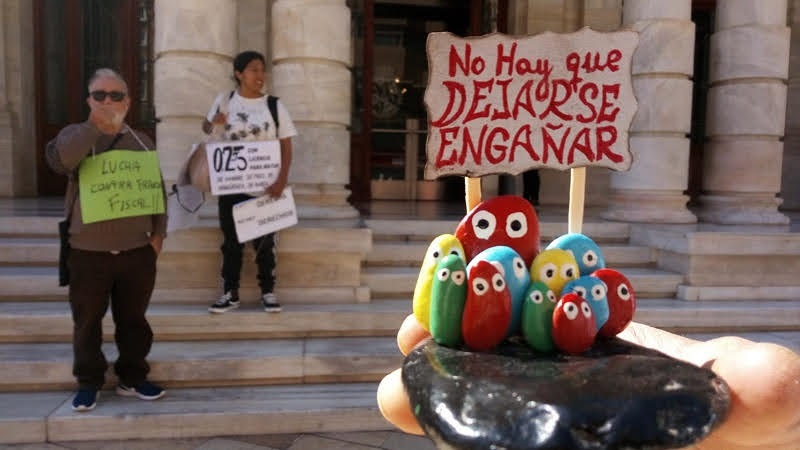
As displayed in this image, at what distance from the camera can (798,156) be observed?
11.2 metres

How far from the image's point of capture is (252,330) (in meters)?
4.90

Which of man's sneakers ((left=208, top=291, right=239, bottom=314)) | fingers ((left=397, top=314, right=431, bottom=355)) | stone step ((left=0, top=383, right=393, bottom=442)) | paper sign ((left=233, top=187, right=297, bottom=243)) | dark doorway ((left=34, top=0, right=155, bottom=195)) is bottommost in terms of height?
stone step ((left=0, top=383, right=393, bottom=442))

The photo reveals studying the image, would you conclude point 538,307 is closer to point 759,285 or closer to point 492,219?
point 492,219

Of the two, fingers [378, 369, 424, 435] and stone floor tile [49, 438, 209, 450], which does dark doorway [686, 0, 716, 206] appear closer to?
stone floor tile [49, 438, 209, 450]

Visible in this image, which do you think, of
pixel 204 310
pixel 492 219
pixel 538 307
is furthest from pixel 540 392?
pixel 204 310

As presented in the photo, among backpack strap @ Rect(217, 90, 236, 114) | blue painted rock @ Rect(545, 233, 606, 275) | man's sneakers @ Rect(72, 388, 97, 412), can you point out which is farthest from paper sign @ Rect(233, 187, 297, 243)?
blue painted rock @ Rect(545, 233, 606, 275)

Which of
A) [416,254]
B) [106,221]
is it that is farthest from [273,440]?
[416,254]

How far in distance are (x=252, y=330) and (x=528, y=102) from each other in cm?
338

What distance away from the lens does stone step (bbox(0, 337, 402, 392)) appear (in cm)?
425

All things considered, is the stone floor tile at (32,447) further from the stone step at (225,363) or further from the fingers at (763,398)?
the fingers at (763,398)

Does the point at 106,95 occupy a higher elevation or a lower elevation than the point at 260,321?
higher

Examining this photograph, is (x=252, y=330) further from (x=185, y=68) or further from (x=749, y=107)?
(x=749, y=107)

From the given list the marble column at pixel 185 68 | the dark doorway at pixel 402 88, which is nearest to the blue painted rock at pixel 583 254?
the marble column at pixel 185 68

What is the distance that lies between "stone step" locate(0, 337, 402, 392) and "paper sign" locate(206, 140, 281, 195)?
119cm
